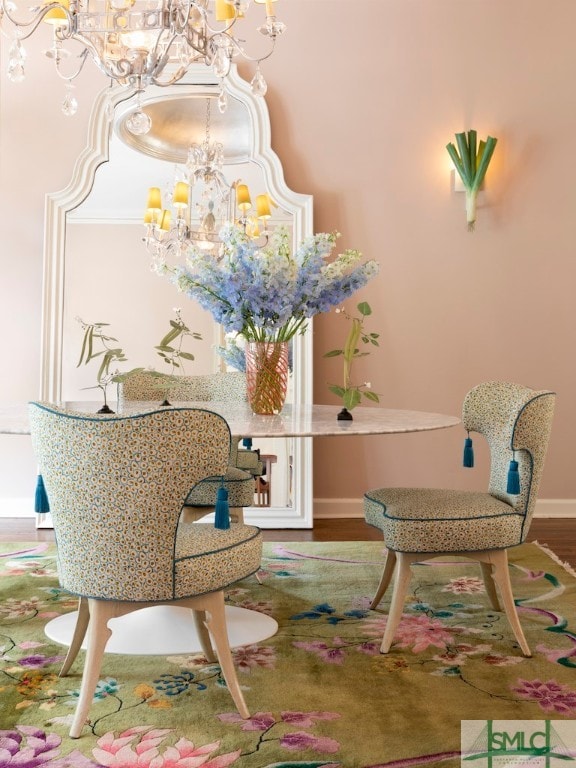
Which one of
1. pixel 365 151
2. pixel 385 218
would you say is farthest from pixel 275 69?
pixel 385 218

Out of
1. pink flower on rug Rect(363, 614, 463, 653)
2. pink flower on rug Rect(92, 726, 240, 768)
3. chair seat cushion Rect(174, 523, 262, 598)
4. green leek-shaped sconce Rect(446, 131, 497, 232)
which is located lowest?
pink flower on rug Rect(92, 726, 240, 768)

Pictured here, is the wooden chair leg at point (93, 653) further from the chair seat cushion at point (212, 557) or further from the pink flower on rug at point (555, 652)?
the pink flower on rug at point (555, 652)

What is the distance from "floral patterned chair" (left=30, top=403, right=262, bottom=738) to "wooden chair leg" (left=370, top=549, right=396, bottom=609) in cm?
92

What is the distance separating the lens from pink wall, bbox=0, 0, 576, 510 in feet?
14.3

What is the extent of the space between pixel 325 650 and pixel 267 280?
109 centimetres

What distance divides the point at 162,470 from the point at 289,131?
10.0ft

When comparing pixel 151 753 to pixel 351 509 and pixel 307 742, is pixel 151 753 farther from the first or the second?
pixel 351 509

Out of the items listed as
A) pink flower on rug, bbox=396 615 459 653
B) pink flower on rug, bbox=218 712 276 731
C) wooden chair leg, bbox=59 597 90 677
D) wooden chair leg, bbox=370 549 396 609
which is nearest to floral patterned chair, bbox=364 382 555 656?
pink flower on rug, bbox=396 615 459 653

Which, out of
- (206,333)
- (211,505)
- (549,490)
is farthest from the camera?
(549,490)

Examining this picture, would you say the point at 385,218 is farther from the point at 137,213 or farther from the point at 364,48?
the point at 137,213

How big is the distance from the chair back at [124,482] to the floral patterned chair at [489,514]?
755mm

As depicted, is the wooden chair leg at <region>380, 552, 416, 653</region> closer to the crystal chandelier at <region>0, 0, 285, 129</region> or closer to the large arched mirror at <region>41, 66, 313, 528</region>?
the crystal chandelier at <region>0, 0, 285, 129</region>

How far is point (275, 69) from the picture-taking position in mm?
4387

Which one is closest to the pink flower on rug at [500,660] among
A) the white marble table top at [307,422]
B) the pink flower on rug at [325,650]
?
the pink flower on rug at [325,650]
